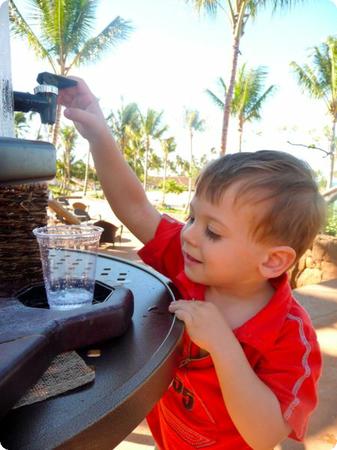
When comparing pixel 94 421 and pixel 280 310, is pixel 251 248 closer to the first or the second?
pixel 280 310

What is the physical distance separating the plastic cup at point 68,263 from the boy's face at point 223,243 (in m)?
0.19

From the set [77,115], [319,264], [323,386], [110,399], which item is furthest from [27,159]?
[319,264]

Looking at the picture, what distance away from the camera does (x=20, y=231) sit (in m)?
0.84

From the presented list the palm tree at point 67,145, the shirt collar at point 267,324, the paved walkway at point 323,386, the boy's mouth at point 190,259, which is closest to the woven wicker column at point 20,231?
the boy's mouth at point 190,259

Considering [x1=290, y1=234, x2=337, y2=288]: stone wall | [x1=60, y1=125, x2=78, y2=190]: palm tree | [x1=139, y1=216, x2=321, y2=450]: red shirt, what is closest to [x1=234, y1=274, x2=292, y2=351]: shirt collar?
[x1=139, y1=216, x2=321, y2=450]: red shirt

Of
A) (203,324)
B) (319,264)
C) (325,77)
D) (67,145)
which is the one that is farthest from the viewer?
(67,145)

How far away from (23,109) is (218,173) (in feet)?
1.32

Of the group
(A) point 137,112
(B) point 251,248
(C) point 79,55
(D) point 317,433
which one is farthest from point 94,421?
(A) point 137,112

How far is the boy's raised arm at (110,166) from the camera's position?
0.98 meters

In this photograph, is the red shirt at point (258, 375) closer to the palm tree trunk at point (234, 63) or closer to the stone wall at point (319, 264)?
the stone wall at point (319, 264)

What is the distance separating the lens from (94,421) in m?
0.43

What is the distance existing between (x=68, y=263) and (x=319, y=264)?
208 inches

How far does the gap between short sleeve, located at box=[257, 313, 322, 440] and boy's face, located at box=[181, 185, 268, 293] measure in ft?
0.47

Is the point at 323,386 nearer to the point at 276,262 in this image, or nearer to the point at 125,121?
the point at 276,262
